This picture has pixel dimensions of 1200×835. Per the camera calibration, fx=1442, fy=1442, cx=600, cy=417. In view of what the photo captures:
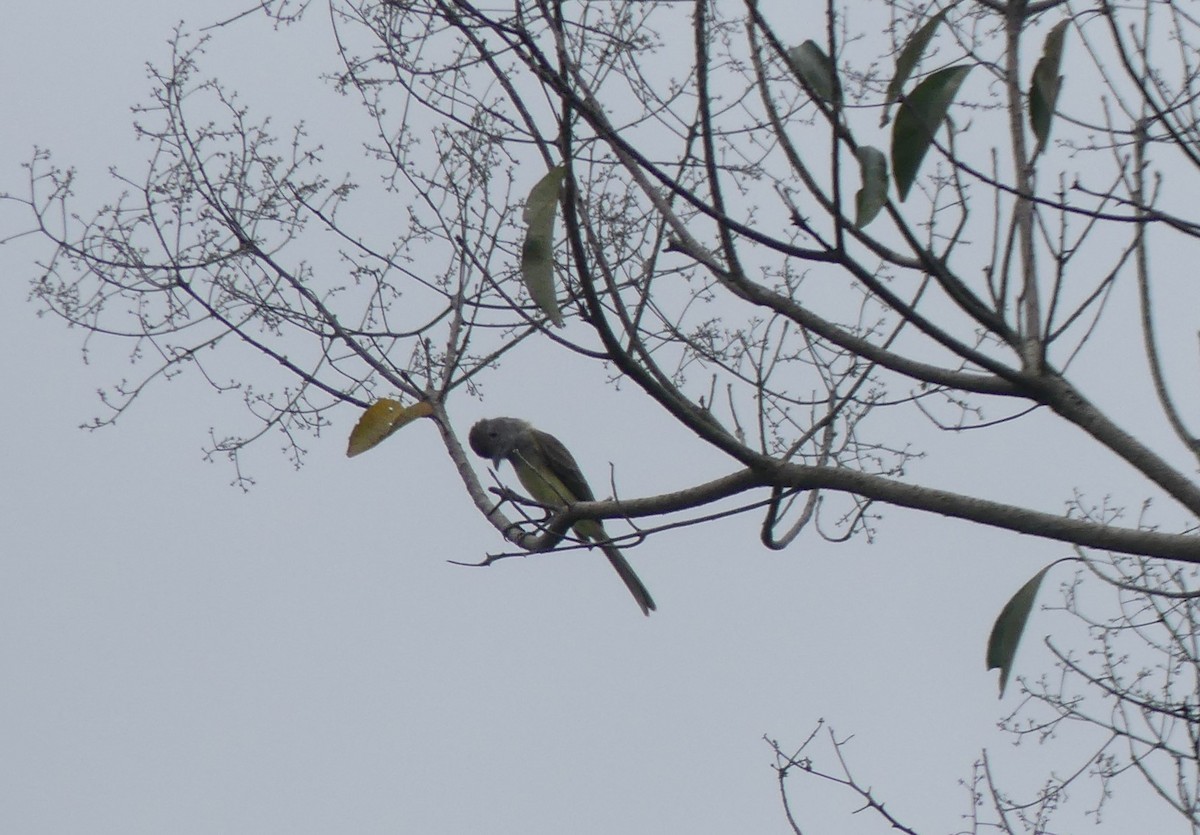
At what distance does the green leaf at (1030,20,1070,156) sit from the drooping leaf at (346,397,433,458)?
174 cm

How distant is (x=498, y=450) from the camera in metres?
6.92

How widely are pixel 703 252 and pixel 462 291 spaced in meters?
1.96

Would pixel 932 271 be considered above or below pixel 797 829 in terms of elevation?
above

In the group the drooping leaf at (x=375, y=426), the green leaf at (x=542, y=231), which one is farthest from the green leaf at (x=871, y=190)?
the drooping leaf at (x=375, y=426)

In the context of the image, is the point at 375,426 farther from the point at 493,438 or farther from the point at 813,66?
the point at 493,438

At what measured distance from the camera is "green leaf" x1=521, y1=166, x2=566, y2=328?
9.27 ft

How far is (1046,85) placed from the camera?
2.96 metres

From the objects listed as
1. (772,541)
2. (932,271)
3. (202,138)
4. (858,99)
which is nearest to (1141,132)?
(858,99)

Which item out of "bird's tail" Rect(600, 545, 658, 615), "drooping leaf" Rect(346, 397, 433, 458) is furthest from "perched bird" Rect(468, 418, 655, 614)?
"drooping leaf" Rect(346, 397, 433, 458)

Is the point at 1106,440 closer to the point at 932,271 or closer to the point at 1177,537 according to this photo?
the point at 1177,537

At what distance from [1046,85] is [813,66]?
578 millimetres

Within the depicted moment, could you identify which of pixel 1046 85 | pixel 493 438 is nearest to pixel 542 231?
pixel 1046 85

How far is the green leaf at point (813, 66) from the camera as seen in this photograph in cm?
264

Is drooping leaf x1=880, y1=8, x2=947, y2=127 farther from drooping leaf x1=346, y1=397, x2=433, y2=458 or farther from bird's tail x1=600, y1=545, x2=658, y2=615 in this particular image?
bird's tail x1=600, y1=545, x2=658, y2=615
